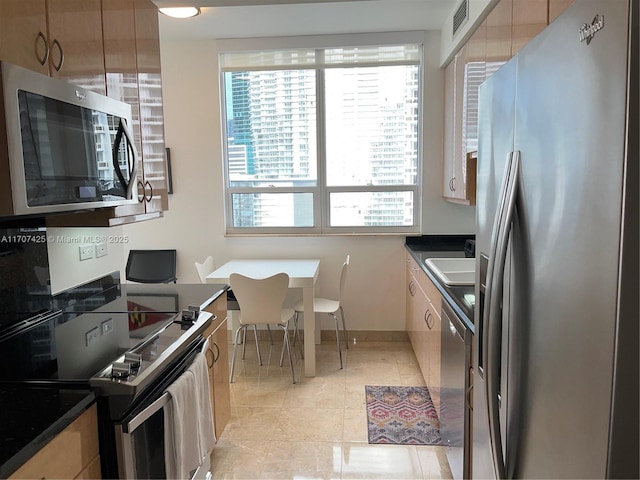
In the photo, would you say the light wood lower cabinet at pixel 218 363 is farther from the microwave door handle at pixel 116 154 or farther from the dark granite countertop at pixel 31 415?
the dark granite countertop at pixel 31 415

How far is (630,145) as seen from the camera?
0.66 m

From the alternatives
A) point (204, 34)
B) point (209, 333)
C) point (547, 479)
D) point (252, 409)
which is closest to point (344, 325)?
point (252, 409)

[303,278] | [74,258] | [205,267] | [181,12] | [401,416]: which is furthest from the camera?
[205,267]

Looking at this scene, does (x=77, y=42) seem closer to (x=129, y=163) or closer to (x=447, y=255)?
(x=129, y=163)

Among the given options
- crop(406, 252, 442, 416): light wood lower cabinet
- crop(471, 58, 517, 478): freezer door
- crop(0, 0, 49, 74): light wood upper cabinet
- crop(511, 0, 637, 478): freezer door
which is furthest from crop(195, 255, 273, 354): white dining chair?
crop(511, 0, 637, 478): freezer door

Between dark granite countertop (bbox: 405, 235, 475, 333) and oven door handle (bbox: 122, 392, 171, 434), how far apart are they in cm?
111

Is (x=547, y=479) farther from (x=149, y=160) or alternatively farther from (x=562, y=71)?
(x=149, y=160)

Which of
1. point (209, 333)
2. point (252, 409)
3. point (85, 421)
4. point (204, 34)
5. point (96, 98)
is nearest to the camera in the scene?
point (85, 421)

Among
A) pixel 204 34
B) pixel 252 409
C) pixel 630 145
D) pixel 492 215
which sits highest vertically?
pixel 204 34

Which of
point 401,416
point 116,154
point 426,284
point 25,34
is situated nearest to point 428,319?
point 426,284

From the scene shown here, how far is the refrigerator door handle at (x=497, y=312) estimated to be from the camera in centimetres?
101

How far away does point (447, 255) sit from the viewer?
3373 mm

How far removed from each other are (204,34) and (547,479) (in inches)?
152

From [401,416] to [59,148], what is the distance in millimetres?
2358
